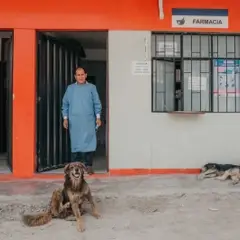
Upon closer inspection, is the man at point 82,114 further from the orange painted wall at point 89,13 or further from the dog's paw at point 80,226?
the dog's paw at point 80,226

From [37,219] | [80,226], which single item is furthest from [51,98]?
[80,226]

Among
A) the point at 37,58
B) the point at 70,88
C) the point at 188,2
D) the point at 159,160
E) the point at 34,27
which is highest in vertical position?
the point at 188,2

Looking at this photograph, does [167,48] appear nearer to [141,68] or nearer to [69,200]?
[141,68]

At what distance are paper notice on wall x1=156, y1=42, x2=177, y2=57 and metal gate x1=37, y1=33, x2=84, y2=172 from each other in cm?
189

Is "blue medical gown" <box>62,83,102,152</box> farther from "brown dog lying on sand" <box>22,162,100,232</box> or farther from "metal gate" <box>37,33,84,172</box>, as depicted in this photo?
"brown dog lying on sand" <box>22,162,100,232</box>

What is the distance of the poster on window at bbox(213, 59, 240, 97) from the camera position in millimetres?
7926

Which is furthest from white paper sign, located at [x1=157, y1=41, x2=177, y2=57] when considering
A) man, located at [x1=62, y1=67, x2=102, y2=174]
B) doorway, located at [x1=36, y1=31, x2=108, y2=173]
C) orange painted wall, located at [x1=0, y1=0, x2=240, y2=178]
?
man, located at [x1=62, y1=67, x2=102, y2=174]

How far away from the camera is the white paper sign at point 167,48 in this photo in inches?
309

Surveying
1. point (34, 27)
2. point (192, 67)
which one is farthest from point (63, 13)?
point (192, 67)

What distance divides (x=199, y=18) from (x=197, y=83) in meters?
1.13

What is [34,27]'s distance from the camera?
759 cm

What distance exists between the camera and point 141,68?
7.74 m

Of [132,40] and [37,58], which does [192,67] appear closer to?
[132,40]

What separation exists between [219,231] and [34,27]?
458 cm
